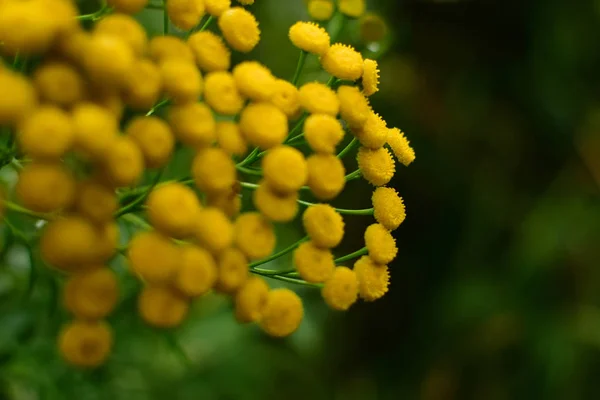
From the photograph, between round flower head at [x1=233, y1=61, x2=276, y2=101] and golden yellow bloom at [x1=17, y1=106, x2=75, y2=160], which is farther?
round flower head at [x1=233, y1=61, x2=276, y2=101]

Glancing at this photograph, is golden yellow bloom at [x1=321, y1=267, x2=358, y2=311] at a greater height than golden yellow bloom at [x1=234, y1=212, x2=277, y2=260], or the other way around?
golden yellow bloom at [x1=234, y1=212, x2=277, y2=260]

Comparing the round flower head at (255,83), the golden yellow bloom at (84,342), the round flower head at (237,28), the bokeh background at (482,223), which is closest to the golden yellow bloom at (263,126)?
the round flower head at (255,83)

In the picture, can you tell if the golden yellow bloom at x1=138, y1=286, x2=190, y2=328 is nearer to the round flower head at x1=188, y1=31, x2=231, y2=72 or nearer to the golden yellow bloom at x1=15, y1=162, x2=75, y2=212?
the golden yellow bloom at x1=15, y1=162, x2=75, y2=212

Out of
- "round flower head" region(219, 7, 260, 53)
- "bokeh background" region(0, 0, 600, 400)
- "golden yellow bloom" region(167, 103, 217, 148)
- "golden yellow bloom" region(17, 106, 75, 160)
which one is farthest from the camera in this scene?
"bokeh background" region(0, 0, 600, 400)

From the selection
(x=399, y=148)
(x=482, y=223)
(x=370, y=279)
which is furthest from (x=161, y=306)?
(x=482, y=223)

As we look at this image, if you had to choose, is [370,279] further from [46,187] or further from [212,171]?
[46,187]

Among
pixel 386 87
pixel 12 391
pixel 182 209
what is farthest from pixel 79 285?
pixel 386 87

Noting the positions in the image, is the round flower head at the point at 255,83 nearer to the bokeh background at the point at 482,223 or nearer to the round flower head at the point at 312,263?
the round flower head at the point at 312,263

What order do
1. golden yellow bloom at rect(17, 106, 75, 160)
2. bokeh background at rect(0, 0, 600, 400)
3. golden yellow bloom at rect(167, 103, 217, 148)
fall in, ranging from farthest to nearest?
bokeh background at rect(0, 0, 600, 400) < golden yellow bloom at rect(167, 103, 217, 148) < golden yellow bloom at rect(17, 106, 75, 160)

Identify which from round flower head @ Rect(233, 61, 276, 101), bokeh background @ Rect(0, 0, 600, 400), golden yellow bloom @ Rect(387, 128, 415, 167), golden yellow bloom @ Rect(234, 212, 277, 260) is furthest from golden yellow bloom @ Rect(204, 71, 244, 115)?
bokeh background @ Rect(0, 0, 600, 400)
